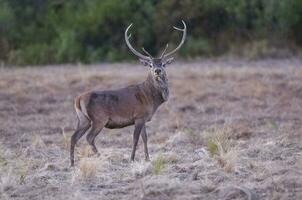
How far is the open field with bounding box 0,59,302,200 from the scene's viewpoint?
11.0 m

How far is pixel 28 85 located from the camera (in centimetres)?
2370

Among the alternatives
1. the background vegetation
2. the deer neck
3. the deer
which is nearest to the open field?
the deer

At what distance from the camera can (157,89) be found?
14141 mm

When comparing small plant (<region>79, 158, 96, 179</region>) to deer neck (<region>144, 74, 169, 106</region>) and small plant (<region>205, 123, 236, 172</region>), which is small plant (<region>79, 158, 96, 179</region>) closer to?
small plant (<region>205, 123, 236, 172</region>)

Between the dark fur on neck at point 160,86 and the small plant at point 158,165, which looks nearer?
the small plant at point 158,165

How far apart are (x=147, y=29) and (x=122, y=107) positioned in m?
19.9

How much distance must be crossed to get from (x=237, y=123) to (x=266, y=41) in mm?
14089

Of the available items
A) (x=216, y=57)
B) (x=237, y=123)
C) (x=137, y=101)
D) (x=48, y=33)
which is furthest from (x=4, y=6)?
(x=137, y=101)

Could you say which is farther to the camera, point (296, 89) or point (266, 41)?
point (266, 41)

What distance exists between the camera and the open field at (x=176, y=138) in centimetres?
1103

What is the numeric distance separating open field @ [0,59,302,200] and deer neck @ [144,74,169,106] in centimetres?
87

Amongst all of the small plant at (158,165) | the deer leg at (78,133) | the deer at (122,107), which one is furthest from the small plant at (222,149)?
the deer leg at (78,133)

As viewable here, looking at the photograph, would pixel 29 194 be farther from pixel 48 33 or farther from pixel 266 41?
pixel 48 33

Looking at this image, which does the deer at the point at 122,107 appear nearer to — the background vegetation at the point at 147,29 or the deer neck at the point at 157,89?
the deer neck at the point at 157,89
